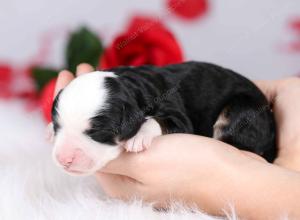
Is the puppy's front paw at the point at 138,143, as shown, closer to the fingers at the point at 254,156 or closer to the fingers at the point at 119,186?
the fingers at the point at 119,186

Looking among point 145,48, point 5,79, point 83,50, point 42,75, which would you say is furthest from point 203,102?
point 5,79

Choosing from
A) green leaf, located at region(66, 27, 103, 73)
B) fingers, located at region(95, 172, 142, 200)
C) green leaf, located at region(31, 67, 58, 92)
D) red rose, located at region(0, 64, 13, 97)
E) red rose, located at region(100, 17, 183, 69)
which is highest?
red rose, located at region(100, 17, 183, 69)

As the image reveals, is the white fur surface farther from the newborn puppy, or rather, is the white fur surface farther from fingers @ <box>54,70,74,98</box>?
fingers @ <box>54,70,74,98</box>

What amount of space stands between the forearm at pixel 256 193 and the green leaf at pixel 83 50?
1.37 metres

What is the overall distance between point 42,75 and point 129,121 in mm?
1482

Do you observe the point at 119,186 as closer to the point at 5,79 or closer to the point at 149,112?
the point at 149,112

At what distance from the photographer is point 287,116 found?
2.05 meters

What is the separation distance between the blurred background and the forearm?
152cm

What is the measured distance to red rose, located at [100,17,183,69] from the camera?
2.46 metres

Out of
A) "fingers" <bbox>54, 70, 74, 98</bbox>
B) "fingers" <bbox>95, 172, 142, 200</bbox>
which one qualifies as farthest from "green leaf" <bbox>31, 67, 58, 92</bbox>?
"fingers" <bbox>95, 172, 142, 200</bbox>

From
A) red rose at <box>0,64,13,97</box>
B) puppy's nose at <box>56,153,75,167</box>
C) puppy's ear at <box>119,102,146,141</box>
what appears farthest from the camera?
red rose at <box>0,64,13,97</box>

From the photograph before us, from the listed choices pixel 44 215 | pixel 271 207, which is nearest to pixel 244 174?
pixel 271 207

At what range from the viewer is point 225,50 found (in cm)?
320

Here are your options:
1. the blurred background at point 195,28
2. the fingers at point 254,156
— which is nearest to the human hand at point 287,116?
the fingers at point 254,156
